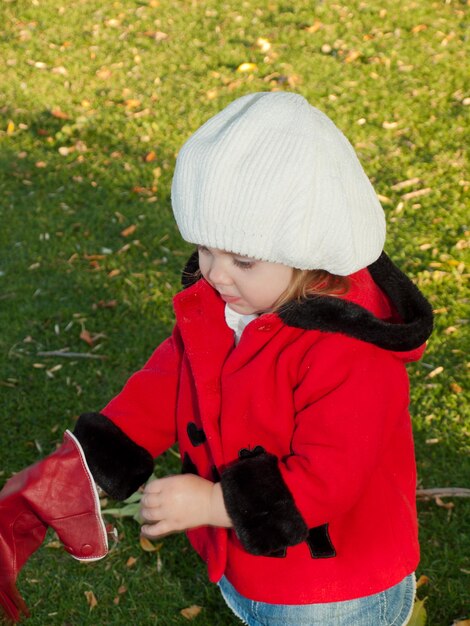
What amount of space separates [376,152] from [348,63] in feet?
5.29

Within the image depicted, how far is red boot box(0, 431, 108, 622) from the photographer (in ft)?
7.53

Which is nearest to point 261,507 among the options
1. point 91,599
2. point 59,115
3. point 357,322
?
point 357,322

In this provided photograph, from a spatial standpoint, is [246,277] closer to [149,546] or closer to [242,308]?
[242,308]

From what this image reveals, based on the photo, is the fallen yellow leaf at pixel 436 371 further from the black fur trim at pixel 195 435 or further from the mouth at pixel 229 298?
the mouth at pixel 229 298

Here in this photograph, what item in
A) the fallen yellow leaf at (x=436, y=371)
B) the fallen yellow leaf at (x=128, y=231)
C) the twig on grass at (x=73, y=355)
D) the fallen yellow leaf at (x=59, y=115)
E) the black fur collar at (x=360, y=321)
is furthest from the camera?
the fallen yellow leaf at (x=59, y=115)

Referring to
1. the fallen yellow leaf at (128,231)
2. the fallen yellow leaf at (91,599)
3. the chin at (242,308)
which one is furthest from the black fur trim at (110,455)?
the fallen yellow leaf at (128,231)

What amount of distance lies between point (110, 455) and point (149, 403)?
0.18m

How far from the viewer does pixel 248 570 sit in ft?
7.54

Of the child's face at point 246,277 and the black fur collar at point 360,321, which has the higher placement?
the child's face at point 246,277

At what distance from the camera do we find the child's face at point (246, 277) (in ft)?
6.78

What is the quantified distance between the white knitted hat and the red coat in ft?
0.56

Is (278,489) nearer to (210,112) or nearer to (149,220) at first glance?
(149,220)

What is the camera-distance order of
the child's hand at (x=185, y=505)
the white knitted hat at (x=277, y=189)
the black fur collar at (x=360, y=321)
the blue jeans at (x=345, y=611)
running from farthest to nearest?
1. the blue jeans at (x=345, y=611)
2. the child's hand at (x=185, y=505)
3. the black fur collar at (x=360, y=321)
4. the white knitted hat at (x=277, y=189)

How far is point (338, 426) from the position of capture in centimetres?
198
